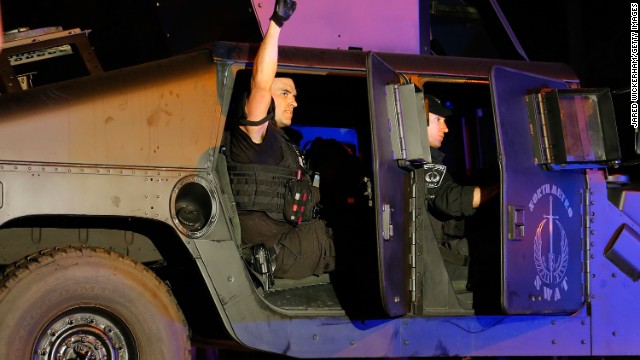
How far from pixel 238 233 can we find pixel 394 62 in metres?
1.23

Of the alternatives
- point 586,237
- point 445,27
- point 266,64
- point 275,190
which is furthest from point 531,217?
point 445,27

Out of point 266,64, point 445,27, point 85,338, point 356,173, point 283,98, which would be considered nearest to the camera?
point 85,338

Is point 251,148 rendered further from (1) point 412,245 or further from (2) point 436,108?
(2) point 436,108

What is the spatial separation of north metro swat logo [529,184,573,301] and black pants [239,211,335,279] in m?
1.15

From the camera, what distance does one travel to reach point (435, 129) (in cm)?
527

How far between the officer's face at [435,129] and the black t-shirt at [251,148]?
1.12m

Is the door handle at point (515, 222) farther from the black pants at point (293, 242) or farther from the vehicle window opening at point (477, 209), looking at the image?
the black pants at point (293, 242)

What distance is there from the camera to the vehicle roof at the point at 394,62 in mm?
4273

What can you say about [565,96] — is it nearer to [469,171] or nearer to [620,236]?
[620,236]

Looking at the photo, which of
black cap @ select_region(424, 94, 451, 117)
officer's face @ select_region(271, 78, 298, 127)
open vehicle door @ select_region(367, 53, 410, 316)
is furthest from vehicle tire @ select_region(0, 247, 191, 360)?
black cap @ select_region(424, 94, 451, 117)

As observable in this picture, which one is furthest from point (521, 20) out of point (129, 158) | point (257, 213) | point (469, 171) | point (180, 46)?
point (129, 158)

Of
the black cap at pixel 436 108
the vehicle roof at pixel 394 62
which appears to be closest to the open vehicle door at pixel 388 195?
the vehicle roof at pixel 394 62

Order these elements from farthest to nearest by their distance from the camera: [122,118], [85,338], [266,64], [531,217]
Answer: [531,217] → [266,64] → [122,118] → [85,338]

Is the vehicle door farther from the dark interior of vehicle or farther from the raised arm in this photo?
the raised arm
